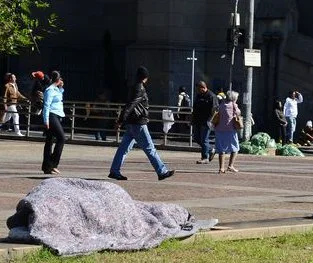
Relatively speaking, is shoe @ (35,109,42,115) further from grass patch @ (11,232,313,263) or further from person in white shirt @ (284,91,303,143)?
grass patch @ (11,232,313,263)

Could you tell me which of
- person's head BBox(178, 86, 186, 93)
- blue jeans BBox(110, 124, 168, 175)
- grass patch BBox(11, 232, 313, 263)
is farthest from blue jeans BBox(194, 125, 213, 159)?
person's head BBox(178, 86, 186, 93)

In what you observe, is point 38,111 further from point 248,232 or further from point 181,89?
point 248,232

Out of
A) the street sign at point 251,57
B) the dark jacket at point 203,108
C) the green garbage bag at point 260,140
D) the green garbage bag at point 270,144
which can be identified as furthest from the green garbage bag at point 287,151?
the dark jacket at point 203,108

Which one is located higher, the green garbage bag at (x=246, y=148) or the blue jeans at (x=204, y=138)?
the blue jeans at (x=204, y=138)

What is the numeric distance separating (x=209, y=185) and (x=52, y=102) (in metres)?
3.13

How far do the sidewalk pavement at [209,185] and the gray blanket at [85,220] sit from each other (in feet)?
0.95

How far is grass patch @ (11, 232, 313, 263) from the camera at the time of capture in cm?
961

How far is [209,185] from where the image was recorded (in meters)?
18.2

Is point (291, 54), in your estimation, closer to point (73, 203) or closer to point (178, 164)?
point (178, 164)

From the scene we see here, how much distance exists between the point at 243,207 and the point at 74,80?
3167cm

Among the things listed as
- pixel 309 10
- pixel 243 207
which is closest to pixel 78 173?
pixel 243 207

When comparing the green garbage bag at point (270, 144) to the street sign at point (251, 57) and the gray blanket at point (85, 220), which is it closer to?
the street sign at point (251, 57)

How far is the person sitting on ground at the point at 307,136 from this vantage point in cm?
3638

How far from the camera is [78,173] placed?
20281mm
